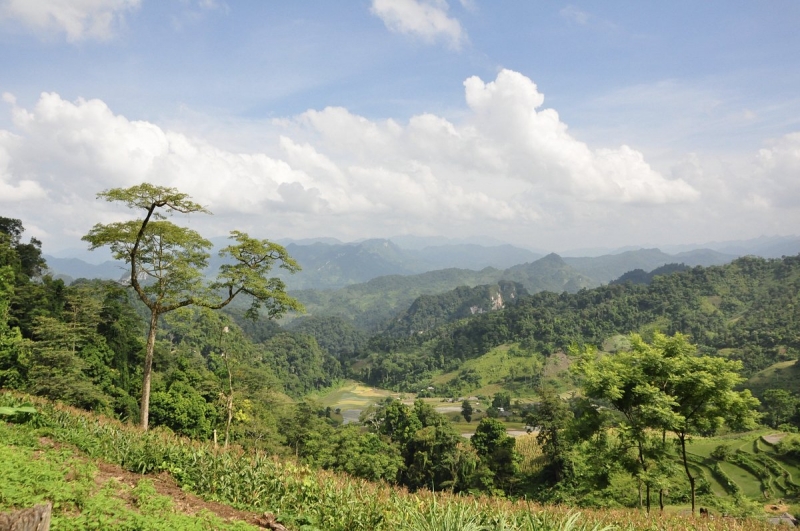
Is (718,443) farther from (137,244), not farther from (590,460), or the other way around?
(137,244)

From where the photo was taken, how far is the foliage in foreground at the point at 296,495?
6727 millimetres

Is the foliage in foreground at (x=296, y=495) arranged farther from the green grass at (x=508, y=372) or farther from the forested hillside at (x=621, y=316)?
the forested hillside at (x=621, y=316)

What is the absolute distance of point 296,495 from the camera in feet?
25.3

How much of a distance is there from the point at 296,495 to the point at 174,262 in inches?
502

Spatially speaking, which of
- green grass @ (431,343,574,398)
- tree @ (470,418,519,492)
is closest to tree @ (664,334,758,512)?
tree @ (470,418,519,492)

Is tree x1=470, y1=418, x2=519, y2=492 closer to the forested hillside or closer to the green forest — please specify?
the green forest

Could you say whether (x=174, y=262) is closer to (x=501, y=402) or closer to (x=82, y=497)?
(x=82, y=497)

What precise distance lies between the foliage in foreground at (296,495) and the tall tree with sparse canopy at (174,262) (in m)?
7.14

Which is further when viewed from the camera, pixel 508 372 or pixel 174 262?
pixel 508 372

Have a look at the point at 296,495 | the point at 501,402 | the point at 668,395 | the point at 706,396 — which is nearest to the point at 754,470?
the point at 706,396

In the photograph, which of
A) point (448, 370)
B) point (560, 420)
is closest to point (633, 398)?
point (560, 420)

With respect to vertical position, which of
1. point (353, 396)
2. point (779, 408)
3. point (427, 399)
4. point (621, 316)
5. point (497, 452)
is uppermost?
point (621, 316)

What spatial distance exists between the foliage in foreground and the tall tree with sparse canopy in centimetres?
714

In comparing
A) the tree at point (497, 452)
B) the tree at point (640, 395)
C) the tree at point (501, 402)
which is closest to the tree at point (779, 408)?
the tree at point (497, 452)
